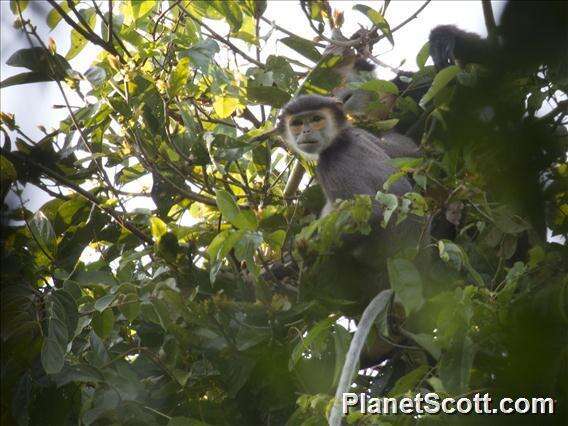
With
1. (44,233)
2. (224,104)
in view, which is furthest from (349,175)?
(44,233)

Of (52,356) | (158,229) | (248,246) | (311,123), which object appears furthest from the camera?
(311,123)

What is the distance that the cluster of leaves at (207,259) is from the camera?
9.04ft

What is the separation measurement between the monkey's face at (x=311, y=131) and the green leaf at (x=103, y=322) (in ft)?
6.71

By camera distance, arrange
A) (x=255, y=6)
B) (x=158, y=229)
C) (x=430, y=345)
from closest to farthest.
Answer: (x=430, y=345), (x=158, y=229), (x=255, y=6)

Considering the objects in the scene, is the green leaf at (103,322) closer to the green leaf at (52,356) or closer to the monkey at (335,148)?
the green leaf at (52,356)

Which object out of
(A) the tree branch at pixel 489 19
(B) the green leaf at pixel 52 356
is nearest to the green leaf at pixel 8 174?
(A) the tree branch at pixel 489 19

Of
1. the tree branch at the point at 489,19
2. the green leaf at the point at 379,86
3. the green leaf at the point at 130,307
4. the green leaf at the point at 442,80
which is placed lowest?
the tree branch at the point at 489,19

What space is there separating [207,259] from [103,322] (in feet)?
1.94

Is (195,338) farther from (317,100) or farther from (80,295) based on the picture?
(317,100)

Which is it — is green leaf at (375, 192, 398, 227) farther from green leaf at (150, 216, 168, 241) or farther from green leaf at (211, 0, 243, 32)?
green leaf at (211, 0, 243, 32)

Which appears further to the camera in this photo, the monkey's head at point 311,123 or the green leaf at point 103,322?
the monkey's head at point 311,123

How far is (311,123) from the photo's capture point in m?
5.24

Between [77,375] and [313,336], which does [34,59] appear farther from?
[77,375]

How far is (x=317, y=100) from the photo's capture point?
529 centimetres
